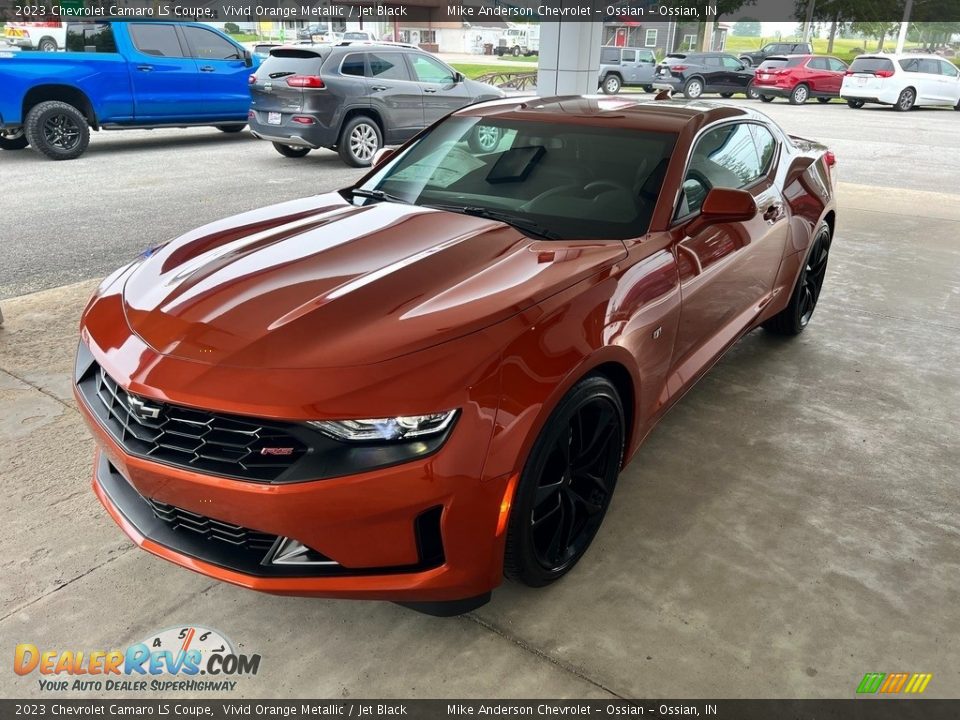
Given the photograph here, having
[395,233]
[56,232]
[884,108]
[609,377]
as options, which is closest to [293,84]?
[56,232]

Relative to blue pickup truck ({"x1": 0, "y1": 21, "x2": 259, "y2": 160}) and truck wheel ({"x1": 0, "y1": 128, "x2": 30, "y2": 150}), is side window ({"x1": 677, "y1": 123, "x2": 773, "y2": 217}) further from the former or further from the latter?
truck wheel ({"x1": 0, "y1": 128, "x2": 30, "y2": 150})

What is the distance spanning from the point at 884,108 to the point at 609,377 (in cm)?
2537

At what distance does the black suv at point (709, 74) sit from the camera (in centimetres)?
2505

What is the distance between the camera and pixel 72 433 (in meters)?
3.40

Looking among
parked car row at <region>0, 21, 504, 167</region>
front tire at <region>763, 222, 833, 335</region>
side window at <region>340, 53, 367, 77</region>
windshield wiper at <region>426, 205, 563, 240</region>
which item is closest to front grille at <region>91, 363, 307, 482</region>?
windshield wiper at <region>426, 205, 563, 240</region>

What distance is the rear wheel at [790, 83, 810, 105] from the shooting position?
76.4ft

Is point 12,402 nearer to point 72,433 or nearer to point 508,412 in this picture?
point 72,433

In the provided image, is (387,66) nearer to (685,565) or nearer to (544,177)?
(544,177)

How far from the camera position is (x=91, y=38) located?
1059 cm

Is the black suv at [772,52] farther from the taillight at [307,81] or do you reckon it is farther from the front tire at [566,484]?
the front tire at [566,484]

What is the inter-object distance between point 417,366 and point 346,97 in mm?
9065

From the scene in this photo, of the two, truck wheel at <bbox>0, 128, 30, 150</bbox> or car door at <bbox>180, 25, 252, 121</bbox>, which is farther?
car door at <bbox>180, 25, 252, 121</bbox>

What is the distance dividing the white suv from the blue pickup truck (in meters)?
17.6

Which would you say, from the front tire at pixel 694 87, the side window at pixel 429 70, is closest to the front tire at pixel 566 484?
the side window at pixel 429 70
